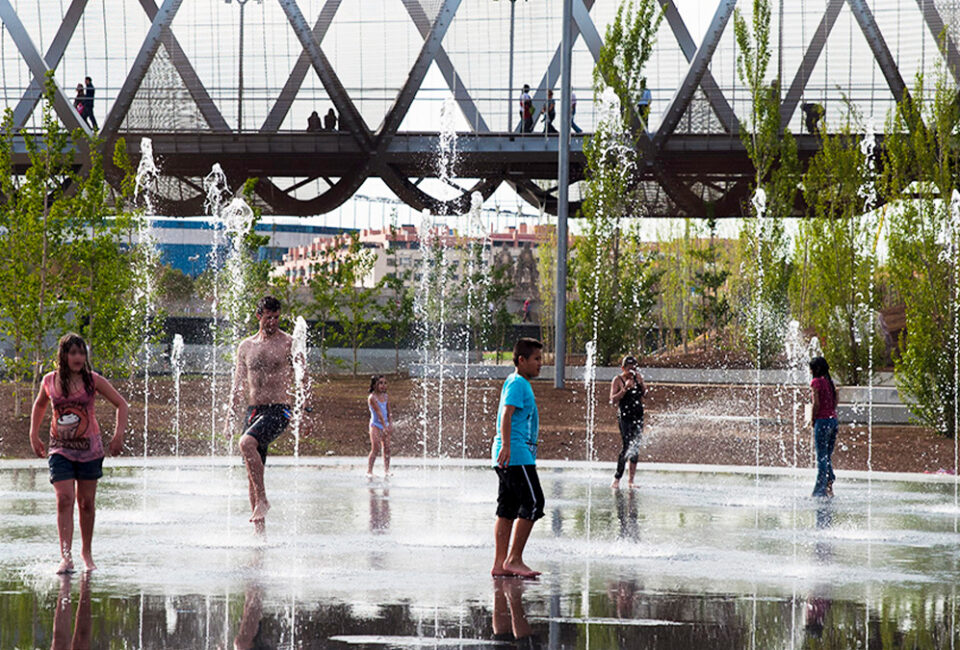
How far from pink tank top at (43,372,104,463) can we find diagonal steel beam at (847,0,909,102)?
2960cm

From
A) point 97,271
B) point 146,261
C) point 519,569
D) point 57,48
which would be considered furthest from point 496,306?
point 519,569

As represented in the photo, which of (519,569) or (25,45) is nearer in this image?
(519,569)

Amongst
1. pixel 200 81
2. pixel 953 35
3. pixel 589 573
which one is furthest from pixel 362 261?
pixel 589 573

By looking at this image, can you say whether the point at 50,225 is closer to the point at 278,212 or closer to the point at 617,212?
the point at 617,212

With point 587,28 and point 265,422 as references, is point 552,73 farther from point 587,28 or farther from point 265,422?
point 265,422

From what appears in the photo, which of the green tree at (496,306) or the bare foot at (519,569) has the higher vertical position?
the green tree at (496,306)

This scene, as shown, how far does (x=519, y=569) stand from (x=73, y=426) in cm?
271

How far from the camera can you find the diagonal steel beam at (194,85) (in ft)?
117

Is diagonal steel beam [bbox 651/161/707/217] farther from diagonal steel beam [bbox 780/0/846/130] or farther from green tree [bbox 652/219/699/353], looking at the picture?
green tree [bbox 652/219/699/353]

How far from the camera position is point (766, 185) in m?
32.0

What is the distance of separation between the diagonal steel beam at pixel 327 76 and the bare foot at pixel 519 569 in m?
27.7

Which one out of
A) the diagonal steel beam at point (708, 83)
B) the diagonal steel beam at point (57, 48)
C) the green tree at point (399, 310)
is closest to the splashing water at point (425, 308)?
the green tree at point (399, 310)

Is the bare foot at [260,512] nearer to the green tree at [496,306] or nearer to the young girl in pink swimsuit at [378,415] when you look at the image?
the young girl in pink swimsuit at [378,415]

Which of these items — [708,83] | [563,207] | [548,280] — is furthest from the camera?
[548,280]
